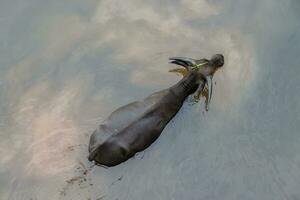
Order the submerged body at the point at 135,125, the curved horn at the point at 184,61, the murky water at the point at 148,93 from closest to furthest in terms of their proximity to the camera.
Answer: the submerged body at the point at 135,125, the murky water at the point at 148,93, the curved horn at the point at 184,61

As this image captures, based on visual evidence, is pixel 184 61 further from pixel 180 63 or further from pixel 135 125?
pixel 135 125

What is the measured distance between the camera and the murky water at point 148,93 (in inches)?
300

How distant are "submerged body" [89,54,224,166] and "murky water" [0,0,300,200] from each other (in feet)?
0.48

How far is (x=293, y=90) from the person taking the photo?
342 inches

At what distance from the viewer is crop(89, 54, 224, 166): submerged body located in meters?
7.40

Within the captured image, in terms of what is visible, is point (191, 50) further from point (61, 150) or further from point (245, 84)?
point (61, 150)

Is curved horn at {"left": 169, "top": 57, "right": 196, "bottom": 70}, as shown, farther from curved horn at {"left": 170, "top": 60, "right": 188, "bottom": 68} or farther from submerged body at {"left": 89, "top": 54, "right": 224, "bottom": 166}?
submerged body at {"left": 89, "top": 54, "right": 224, "bottom": 166}

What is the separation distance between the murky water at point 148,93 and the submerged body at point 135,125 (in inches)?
5.8

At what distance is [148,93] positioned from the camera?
8.43 metres

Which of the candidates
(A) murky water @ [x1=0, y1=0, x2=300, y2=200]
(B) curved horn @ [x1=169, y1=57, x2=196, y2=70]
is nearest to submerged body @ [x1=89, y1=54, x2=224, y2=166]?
(A) murky water @ [x1=0, y1=0, x2=300, y2=200]

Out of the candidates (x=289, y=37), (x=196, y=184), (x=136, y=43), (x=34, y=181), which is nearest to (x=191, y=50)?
(x=136, y=43)

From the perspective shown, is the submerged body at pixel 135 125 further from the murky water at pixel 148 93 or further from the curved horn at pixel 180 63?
the curved horn at pixel 180 63

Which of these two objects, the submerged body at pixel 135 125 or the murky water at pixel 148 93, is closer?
the submerged body at pixel 135 125

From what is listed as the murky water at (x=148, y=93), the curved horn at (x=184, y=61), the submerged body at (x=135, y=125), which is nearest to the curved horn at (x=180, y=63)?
the curved horn at (x=184, y=61)
